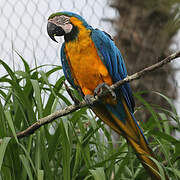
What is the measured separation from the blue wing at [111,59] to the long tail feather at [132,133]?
0.03 metres

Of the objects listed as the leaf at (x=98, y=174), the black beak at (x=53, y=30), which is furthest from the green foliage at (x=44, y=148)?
the black beak at (x=53, y=30)

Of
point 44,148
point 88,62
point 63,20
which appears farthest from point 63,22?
point 44,148

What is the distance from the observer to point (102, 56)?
850 mm

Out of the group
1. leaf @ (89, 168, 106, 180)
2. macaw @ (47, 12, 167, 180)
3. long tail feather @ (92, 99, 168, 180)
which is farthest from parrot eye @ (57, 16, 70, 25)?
leaf @ (89, 168, 106, 180)

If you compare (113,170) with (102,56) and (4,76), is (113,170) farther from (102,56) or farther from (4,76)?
(4,76)

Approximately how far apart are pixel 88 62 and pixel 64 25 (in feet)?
0.41

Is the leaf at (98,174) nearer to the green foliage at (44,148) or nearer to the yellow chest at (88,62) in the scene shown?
the green foliage at (44,148)

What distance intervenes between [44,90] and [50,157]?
211mm

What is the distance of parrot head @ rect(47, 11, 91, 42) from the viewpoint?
0.84 metres

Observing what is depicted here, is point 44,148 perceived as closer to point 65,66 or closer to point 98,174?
point 98,174

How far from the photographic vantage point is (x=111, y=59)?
866mm

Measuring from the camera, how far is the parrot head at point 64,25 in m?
0.84

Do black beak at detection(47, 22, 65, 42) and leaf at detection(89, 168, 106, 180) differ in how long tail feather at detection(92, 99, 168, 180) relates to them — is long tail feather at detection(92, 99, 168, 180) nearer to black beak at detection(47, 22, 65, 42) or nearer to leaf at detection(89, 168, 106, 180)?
leaf at detection(89, 168, 106, 180)

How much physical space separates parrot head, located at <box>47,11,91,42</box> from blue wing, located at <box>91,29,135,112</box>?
0.06 metres
